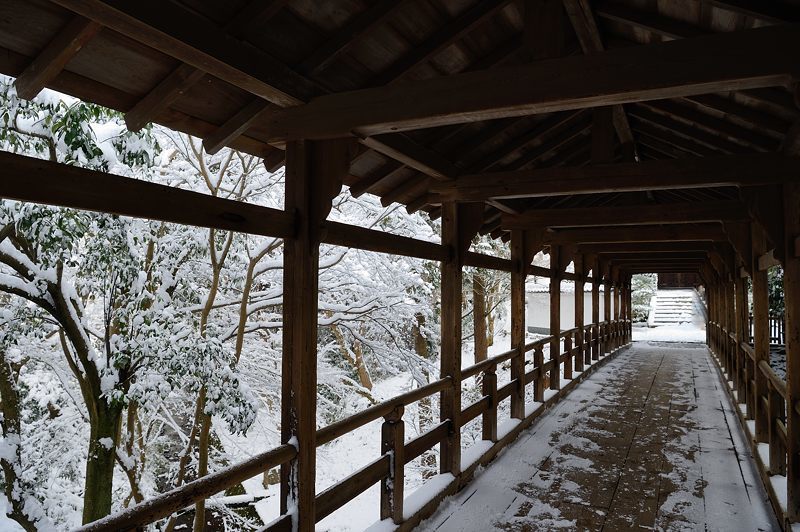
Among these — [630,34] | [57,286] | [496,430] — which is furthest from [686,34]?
[57,286]

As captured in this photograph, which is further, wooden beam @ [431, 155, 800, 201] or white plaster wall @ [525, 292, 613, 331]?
white plaster wall @ [525, 292, 613, 331]

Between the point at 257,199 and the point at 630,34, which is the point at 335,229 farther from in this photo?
the point at 257,199

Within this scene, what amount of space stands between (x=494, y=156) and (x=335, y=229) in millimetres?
2292

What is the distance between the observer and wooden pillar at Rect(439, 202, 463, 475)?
4395mm

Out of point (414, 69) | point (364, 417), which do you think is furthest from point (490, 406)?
point (414, 69)

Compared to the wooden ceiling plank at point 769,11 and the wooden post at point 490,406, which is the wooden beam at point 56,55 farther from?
the wooden post at point 490,406

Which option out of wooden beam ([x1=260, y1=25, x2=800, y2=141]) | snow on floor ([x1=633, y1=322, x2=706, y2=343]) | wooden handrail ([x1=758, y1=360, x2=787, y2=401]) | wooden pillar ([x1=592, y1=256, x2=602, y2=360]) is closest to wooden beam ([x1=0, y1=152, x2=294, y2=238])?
wooden beam ([x1=260, y1=25, x2=800, y2=141])

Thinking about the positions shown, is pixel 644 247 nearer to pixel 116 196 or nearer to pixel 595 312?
pixel 595 312

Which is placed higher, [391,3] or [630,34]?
[630,34]

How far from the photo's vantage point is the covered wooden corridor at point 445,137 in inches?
78.9

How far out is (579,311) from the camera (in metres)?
10.2

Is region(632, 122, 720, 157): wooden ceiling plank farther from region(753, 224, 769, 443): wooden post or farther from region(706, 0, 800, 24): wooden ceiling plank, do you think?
region(706, 0, 800, 24): wooden ceiling plank

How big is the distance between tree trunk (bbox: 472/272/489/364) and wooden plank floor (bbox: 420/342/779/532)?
7187 mm

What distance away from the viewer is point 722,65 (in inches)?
78.7
